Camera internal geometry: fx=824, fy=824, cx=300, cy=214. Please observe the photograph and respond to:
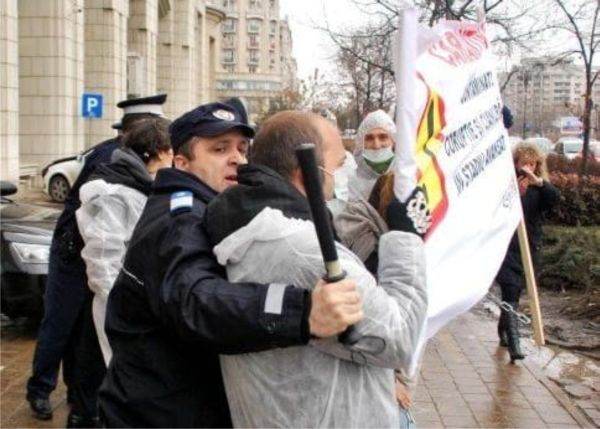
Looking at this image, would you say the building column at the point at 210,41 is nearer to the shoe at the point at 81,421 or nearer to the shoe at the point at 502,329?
the shoe at the point at 502,329

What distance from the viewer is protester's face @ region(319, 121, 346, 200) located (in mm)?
2195

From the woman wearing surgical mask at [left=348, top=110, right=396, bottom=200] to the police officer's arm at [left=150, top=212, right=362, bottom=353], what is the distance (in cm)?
231

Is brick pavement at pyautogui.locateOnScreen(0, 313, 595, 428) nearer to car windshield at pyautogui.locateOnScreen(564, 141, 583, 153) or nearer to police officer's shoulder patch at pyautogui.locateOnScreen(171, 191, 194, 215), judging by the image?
police officer's shoulder patch at pyautogui.locateOnScreen(171, 191, 194, 215)

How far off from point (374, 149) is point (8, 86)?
15.4 meters

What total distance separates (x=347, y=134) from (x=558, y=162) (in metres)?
23.2

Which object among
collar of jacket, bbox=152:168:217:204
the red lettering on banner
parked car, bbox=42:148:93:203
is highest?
the red lettering on banner

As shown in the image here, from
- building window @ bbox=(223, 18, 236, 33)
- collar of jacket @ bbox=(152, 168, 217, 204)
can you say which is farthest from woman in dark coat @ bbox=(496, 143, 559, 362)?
building window @ bbox=(223, 18, 236, 33)

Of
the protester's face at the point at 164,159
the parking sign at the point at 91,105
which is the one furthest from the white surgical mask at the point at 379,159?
the parking sign at the point at 91,105

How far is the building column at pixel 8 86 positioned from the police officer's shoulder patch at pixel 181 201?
16.9 metres

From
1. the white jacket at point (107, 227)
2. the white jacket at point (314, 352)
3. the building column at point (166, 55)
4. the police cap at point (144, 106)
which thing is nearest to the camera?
the white jacket at point (314, 352)

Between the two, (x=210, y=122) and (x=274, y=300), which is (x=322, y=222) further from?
(x=210, y=122)

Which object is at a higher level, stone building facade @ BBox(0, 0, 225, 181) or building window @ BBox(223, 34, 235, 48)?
building window @ BBox(223, 34, 235, 48)

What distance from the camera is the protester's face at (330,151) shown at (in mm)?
2195

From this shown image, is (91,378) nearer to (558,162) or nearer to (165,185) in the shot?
(165,185)
